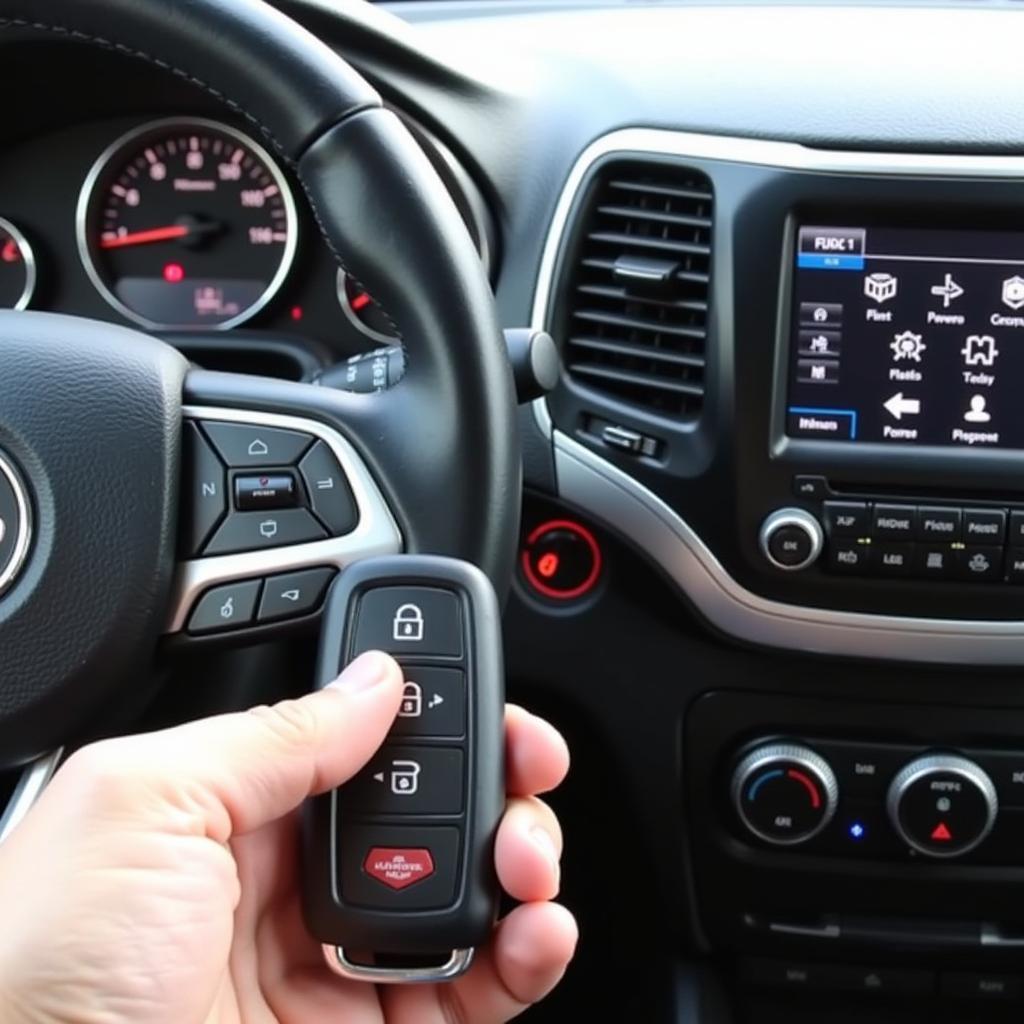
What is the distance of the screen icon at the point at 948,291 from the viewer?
3.74 ft

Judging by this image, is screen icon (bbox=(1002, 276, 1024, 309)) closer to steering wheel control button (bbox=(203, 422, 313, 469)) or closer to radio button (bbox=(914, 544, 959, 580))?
radio button (bbox=(914, 544, 959, 580))

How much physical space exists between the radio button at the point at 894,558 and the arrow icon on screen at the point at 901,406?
10 cm

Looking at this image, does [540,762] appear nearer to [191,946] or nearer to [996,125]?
[191,946]

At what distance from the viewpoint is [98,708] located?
817 mm

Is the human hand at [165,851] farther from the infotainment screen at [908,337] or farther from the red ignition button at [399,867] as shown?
the infotainment screen at [908,337]

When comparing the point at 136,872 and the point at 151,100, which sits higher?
the point at 151,100

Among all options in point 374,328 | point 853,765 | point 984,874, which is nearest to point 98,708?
point 374,328

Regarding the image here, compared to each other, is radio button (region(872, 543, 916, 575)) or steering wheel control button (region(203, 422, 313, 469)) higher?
steering wheel control button (region(203, 422, 313, 469))

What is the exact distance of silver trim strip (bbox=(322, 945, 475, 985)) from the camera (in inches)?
29.2

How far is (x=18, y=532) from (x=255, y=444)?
0.44 feet

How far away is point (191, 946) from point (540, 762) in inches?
8.0

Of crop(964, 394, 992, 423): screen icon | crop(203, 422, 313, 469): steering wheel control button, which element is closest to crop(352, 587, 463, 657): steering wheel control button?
crop(203, 422, 313, 469): steering wheel control button

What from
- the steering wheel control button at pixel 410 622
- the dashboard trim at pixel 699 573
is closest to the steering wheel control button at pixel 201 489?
the steering wheel control button at pixel 410 622

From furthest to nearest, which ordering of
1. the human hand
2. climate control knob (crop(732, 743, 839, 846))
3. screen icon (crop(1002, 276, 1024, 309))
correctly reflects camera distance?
climate control knob (crop(732, 743, 839, 846))
screen icon (crop(1002, 276, 1024, 309))
the human hand
